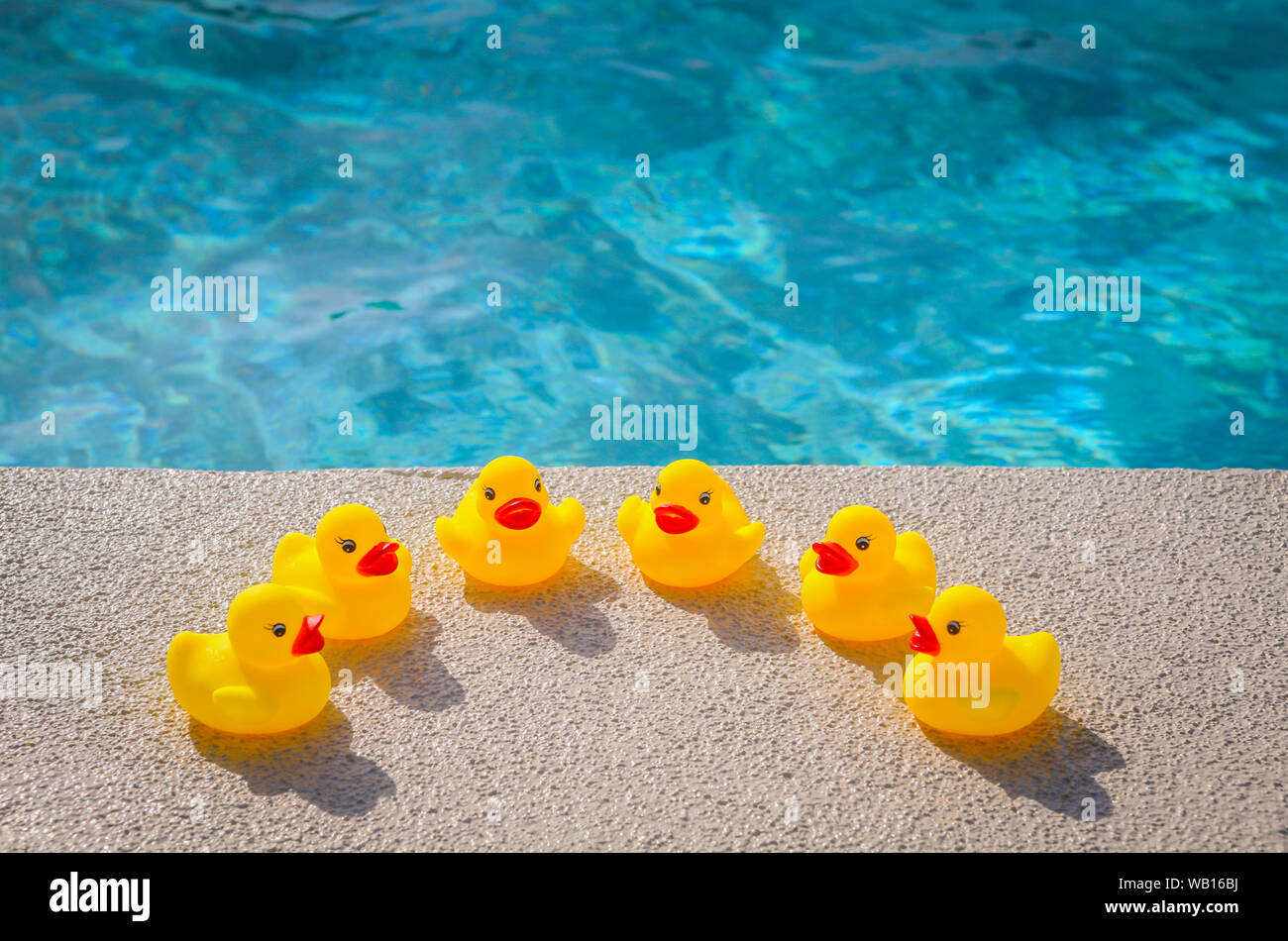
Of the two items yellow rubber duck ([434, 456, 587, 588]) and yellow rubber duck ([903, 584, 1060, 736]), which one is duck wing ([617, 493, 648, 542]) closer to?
yellow rubber duck ([434, 456, 587, 588])

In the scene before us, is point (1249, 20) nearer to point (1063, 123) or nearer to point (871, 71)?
point (1063, 123)

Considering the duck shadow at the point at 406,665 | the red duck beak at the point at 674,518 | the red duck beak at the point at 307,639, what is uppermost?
the red duck beak at the point at 674,518

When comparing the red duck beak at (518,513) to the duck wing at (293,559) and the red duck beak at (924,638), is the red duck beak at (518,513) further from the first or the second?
the red duck beak at (924,638)

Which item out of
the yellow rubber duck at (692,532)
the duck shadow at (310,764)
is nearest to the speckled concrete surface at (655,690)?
the duck shadow at (310,764)

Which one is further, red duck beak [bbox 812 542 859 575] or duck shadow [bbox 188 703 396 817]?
red duck beak [bbox 812 542 859 575]

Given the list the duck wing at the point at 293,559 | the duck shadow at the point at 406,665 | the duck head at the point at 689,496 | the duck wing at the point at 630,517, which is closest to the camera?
the duck shadow at the point at 406,665

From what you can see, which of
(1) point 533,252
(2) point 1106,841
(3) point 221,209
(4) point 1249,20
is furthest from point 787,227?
(2) point 1106,841

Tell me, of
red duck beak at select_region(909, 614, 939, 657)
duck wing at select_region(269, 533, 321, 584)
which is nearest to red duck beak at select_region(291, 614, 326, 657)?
duck wing at select_region(269, 533, 321, 584)
